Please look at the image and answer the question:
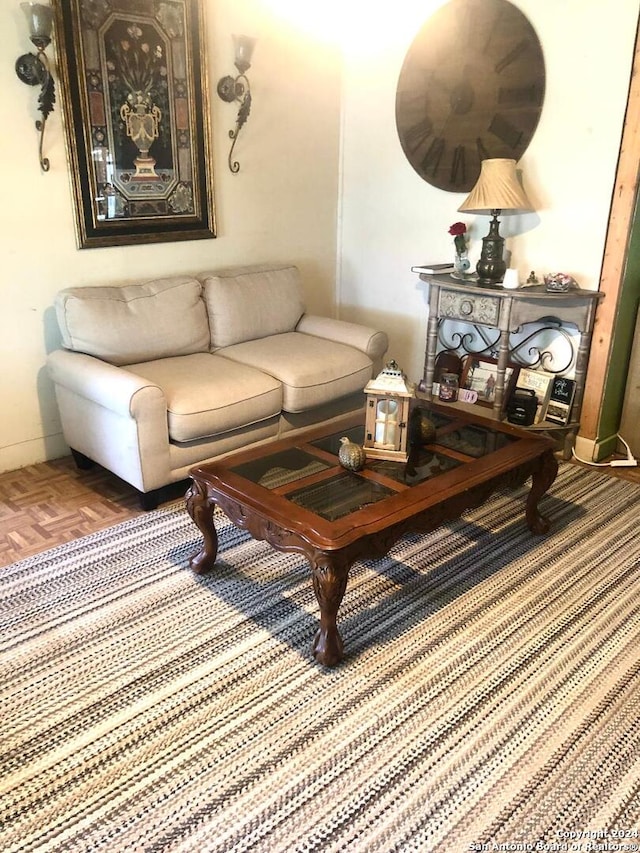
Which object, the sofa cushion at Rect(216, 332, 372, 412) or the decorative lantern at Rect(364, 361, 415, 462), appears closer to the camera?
the decorative lantern at Rect(364, 361, 415, 462)

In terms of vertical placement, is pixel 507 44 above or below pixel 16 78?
above

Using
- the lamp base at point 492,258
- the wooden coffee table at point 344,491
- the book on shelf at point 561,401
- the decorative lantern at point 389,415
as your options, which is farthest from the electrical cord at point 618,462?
the decorative lantern at point 389,415

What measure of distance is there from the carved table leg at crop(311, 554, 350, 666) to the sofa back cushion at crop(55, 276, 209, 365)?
1.67 meters

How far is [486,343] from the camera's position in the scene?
3.75m

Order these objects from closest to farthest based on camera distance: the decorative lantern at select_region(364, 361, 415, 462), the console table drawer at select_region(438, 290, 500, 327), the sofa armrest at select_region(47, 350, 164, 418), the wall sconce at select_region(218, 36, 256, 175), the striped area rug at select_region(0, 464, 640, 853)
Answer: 1. the striped area rug at select_region(0, 464, 640, 853)
2. the decorative lantern at select_region(364, 361, 415, 462)
3. the sofa armrest at select_region(47, 350, 164, 418)
4. the console table drawer at select_region(438, 290, 500, 327)
5. the wall sconce at select_region(218, 36, 256, 175)

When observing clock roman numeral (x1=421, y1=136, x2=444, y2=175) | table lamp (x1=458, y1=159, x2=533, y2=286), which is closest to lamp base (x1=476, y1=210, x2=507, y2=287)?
table lamp (x1=458, y1=159, x2=533, y2=286)

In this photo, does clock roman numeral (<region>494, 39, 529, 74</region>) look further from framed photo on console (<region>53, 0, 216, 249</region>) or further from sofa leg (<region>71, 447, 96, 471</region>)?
sofa leg (<region>71, 447, 96, 471</region>)

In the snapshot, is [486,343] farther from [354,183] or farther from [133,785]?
[133,785]

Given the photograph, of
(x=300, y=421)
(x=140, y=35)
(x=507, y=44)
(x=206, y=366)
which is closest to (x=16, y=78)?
(x=140, y=35)

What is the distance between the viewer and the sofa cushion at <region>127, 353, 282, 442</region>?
2.74 meters

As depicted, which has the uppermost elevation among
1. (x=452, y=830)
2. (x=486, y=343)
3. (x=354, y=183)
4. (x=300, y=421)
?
(x=354, y=183)

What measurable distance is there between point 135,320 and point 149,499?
0.86 metres

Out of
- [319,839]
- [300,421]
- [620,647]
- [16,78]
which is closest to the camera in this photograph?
[319,839]

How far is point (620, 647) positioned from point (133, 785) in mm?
1445
